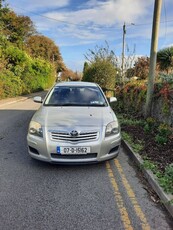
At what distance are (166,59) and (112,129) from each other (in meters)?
13.6

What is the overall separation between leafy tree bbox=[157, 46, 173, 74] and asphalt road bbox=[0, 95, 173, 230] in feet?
42.2

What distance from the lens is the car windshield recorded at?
20.0ft

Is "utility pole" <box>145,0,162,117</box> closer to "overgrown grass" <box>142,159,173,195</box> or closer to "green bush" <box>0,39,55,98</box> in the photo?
"overgrown grass" <box>142,159,173,195</box>

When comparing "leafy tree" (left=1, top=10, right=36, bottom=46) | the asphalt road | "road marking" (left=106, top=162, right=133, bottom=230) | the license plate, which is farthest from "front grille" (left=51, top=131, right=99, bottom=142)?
"leafy tree" (left=1, top=10, right=36, bottom=46)

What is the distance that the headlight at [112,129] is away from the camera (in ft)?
15.9

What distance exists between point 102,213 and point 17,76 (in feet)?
75.7

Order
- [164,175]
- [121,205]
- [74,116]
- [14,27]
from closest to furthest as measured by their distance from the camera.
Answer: [121,205] < [164,175] < [74,116] < [14,27]

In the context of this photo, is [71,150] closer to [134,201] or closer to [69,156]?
[69,156]

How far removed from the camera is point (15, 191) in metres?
4.02

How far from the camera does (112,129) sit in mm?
4953

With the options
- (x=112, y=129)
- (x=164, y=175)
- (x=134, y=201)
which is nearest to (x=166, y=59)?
(x=112, y=129)

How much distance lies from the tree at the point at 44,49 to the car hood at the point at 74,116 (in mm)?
43481

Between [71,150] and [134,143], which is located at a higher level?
[71,150]

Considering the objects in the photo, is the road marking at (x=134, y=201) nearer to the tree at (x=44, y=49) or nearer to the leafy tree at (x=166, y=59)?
the leafy tree at (x=166, y=59)
